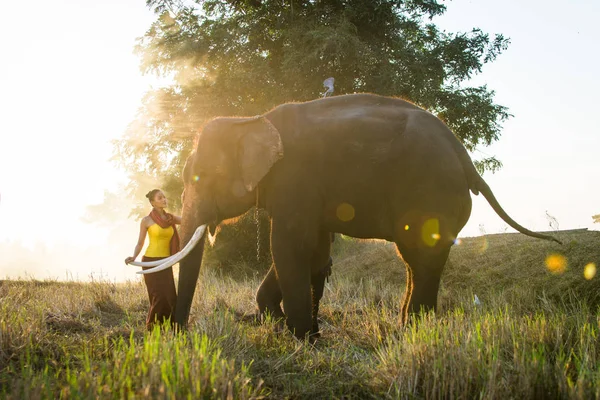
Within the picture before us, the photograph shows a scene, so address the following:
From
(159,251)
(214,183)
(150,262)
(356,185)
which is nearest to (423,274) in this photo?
(356,185)

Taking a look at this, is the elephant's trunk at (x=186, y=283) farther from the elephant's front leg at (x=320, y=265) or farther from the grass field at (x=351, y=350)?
the elephant's front leg at (x=320, y=265)

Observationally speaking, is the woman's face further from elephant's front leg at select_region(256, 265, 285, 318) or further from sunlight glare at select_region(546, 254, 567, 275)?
sunlight glare at select_region(546, 254, 567, 275)

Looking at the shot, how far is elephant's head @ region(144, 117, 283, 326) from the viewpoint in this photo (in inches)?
252

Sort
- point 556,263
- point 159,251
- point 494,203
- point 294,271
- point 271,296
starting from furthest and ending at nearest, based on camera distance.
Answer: point 556,263 → point 159,251 → point 271,296 → point 494,203 → point 294,271

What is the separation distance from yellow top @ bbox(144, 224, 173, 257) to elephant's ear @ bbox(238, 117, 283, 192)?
1741mm

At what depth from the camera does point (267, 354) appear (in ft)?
15.4

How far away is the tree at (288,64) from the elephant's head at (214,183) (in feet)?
28.3

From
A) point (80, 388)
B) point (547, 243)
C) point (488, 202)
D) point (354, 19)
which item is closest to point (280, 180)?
point (488, 202)

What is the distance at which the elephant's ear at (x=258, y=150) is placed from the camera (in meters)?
5.99

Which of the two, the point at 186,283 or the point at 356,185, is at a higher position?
the point at 356,185

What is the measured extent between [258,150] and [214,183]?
3.04 feet

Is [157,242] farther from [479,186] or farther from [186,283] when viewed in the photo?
[479,186]

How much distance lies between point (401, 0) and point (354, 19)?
1.54 metres

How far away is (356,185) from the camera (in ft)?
19.4
